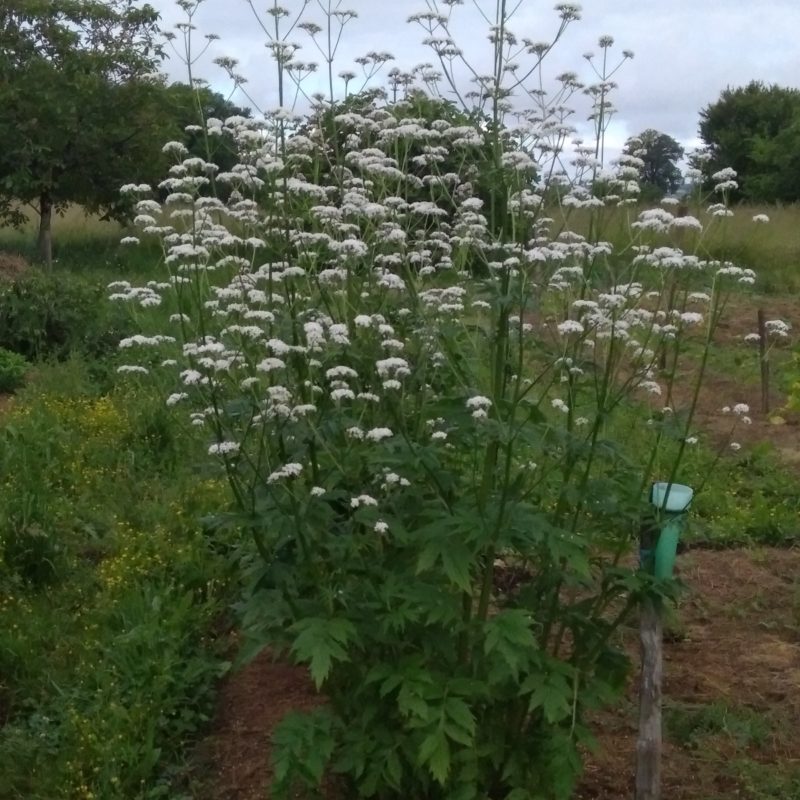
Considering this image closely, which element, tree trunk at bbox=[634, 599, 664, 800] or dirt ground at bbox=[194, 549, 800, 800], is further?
dirt ground at bbox=[194, 549, 800, 800]

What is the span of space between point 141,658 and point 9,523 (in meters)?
1.50

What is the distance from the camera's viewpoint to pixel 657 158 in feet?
13.7

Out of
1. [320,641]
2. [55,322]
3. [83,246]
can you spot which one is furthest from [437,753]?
[83,246]

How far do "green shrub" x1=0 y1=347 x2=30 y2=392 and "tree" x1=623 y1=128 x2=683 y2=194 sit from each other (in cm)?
667

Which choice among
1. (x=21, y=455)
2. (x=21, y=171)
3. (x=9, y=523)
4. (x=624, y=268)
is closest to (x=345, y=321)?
(x=624, y=268)

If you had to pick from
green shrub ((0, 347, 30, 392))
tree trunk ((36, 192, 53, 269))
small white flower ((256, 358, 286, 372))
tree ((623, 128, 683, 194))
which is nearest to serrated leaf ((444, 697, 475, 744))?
small white flower ((256, 358, 286, 372))

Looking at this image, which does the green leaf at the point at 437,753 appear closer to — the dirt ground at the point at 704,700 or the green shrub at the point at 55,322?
the dirt ground at the point at 704,700

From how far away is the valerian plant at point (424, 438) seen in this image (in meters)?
3.40

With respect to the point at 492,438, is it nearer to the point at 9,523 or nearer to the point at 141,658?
the point at 141,658

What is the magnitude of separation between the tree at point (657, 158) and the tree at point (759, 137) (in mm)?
26398

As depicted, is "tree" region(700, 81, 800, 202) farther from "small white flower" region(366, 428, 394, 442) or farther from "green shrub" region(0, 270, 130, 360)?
"small white flower" region(366, 428, 394, 442)

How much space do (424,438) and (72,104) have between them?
13589mm

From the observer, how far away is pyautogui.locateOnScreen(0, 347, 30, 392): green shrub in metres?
9.43

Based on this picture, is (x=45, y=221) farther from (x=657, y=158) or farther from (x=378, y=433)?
(x=378, y=433)
